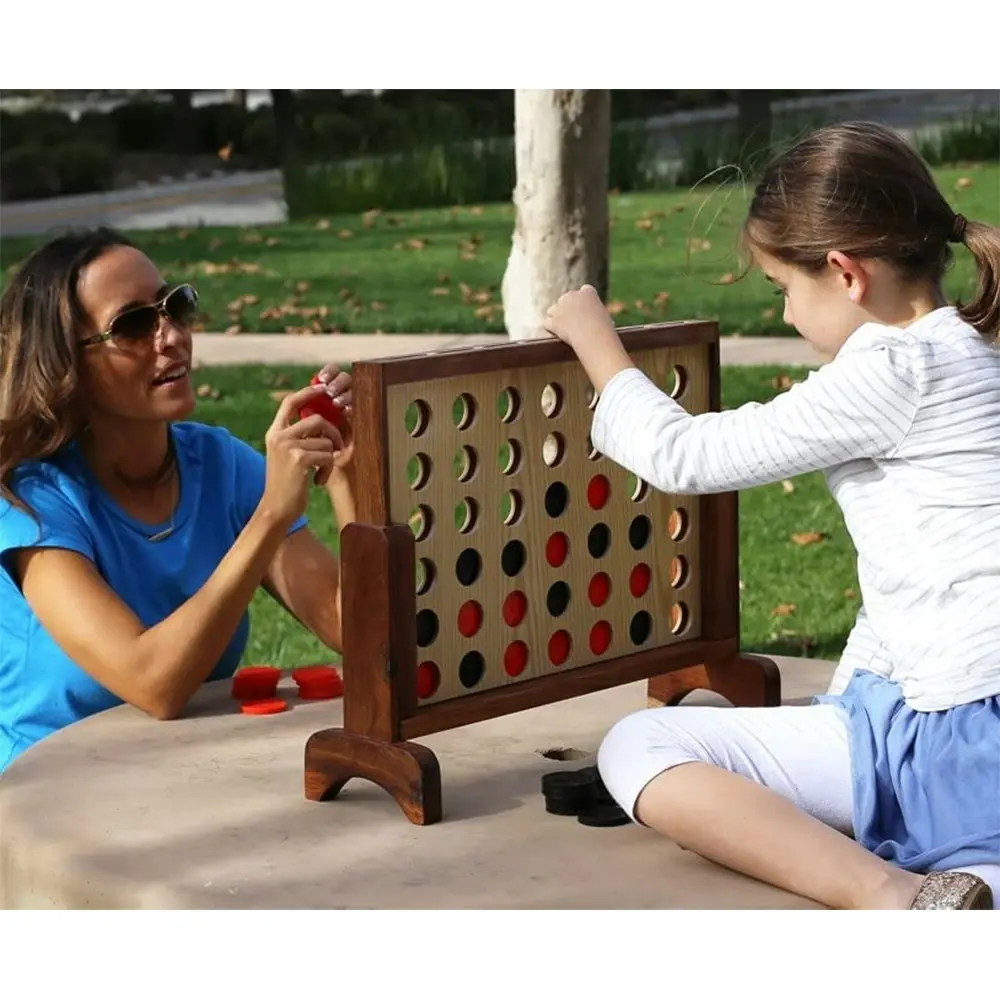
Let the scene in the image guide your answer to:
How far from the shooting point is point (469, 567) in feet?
10.0

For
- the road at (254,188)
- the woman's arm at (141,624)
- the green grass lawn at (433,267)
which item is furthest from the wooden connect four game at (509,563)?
the road at (254,188)

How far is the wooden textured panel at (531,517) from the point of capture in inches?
115

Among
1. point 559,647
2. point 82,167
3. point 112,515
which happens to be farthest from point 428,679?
point 82,167

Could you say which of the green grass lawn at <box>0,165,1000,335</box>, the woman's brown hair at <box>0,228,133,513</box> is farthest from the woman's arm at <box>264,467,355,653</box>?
the green grass lawn at <box>0,165,1000,335</box>

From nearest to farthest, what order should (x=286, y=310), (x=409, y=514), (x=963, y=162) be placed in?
(x=409, y=514), (x=286, y=310), (x=963, y=162)

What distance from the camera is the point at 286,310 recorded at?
11.2 meters

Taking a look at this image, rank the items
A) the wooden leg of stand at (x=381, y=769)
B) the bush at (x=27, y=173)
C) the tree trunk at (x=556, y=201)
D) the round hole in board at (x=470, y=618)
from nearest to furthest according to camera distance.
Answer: the wooden leg of stand at (x=381, y=769), the round hole in board at (x=470, y=618), the tree trunk at (x=556, y=201), the bush at (x=27, y=173)

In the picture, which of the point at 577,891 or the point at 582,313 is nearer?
the point at 577,891

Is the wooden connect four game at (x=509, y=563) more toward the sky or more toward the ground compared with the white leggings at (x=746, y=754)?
more toward the sky

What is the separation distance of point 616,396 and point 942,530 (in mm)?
560

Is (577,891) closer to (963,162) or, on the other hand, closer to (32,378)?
(32,378)

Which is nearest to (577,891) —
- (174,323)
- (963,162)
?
(174,323)

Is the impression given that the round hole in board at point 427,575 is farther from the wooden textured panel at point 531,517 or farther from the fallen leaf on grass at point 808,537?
the fallen leaf on grass at point 808,537

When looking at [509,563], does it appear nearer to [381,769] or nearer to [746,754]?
[381,769]
